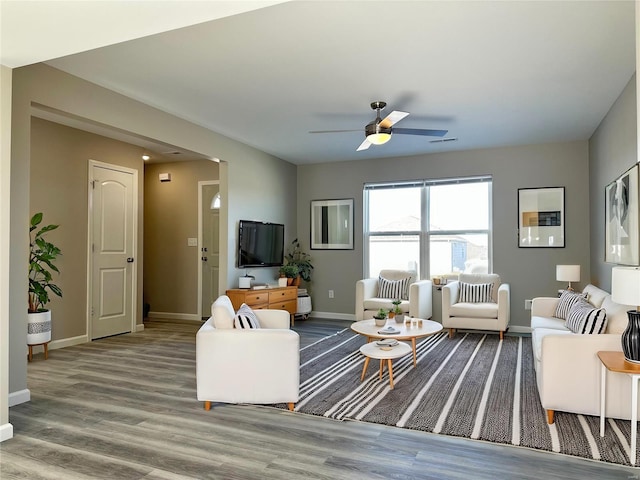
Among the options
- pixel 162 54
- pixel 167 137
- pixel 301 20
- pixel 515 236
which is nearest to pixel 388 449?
pixel 301 20

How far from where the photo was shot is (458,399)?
11.0 ft

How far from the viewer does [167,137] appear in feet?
15.5

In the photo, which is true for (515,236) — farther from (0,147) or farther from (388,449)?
(0,147)

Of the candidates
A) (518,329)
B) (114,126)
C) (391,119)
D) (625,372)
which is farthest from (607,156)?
(114,126)

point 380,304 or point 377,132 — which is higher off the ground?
point 377,132

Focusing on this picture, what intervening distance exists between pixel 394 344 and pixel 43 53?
3.32m

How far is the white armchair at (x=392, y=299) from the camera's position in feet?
19.1

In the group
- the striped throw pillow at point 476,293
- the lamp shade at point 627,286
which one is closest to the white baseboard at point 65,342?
the striped throw pillow at point 476,293

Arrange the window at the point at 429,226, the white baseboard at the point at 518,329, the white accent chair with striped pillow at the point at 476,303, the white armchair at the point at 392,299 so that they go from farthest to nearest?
1. the window at the point at 429,226
2. the white baseboard at the point at 518,329
3. the white armchair at the point at 392,299
4. the white accent chair with striped pillow at the point at 476,303

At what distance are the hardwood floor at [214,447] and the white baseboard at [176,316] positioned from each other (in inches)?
134

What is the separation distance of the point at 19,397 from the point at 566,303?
4.92 metres

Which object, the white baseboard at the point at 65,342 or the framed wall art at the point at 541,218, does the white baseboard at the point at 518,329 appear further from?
the white baseboard at the point at 65,342

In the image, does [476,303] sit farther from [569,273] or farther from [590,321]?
[590,321]

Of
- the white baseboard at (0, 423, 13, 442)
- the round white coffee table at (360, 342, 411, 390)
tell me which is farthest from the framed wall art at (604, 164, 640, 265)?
the white baseboard at (0, 423, 13, 442)
